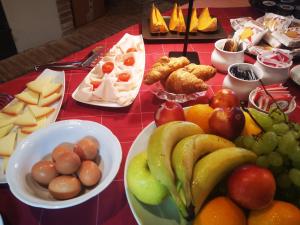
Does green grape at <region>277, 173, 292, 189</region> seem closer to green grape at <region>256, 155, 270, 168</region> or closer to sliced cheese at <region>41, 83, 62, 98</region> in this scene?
green grape at <region>256, 155, 270, 168</region>

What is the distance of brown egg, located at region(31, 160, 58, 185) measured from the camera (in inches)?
21.2

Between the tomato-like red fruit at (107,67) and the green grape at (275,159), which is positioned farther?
the tomato-like red fruit at (107,67)

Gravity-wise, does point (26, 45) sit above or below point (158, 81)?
below

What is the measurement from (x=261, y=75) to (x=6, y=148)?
28.4 inches

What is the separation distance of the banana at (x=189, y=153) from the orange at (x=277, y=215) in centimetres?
11

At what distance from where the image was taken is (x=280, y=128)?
472 millimetres

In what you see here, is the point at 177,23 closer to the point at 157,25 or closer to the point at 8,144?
the point at 157,25

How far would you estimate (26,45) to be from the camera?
223 cm

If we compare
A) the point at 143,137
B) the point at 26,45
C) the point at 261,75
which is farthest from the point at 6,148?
the point at 26,45

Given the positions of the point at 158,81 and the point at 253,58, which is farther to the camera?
the point at 253,58

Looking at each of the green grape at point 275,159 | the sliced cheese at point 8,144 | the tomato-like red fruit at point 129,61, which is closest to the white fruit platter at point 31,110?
the sliced cheese at point 8,144

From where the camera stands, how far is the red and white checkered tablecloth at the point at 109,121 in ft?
1.80

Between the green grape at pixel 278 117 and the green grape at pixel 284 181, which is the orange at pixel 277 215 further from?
the green grape at pixel 278 117

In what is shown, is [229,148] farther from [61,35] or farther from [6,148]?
[61,35]
